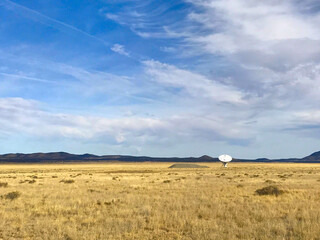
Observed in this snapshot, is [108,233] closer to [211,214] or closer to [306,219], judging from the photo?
[211,214]

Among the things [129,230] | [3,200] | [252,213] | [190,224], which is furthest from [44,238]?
[3,200]

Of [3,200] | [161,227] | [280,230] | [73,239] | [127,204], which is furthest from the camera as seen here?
[3,200]

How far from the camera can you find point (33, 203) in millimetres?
21938

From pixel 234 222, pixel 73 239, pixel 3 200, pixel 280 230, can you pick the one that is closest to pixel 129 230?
pixel 73 239

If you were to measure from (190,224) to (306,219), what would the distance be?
5.30m

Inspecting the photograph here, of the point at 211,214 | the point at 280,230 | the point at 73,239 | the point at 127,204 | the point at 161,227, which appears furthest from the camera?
the point at 127,204

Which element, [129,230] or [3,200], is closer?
[129,230]

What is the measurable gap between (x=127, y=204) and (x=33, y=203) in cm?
599

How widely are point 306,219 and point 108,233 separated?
8820 mm

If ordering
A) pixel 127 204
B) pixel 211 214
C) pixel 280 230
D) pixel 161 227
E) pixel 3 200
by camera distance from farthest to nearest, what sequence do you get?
pixel 3 200 → pixel 127 204 → pixel 211 214 → pixel 161 227 → pixel 280 230

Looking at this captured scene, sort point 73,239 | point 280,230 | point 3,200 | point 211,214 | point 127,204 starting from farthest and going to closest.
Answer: point 3,200 < point 127,204 < point 211,214 < point 280,230 < point 73,239

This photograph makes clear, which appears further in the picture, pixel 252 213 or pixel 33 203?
pixel 33 203

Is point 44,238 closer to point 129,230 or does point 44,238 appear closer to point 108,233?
point 108,233

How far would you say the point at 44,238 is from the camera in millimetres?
12562
